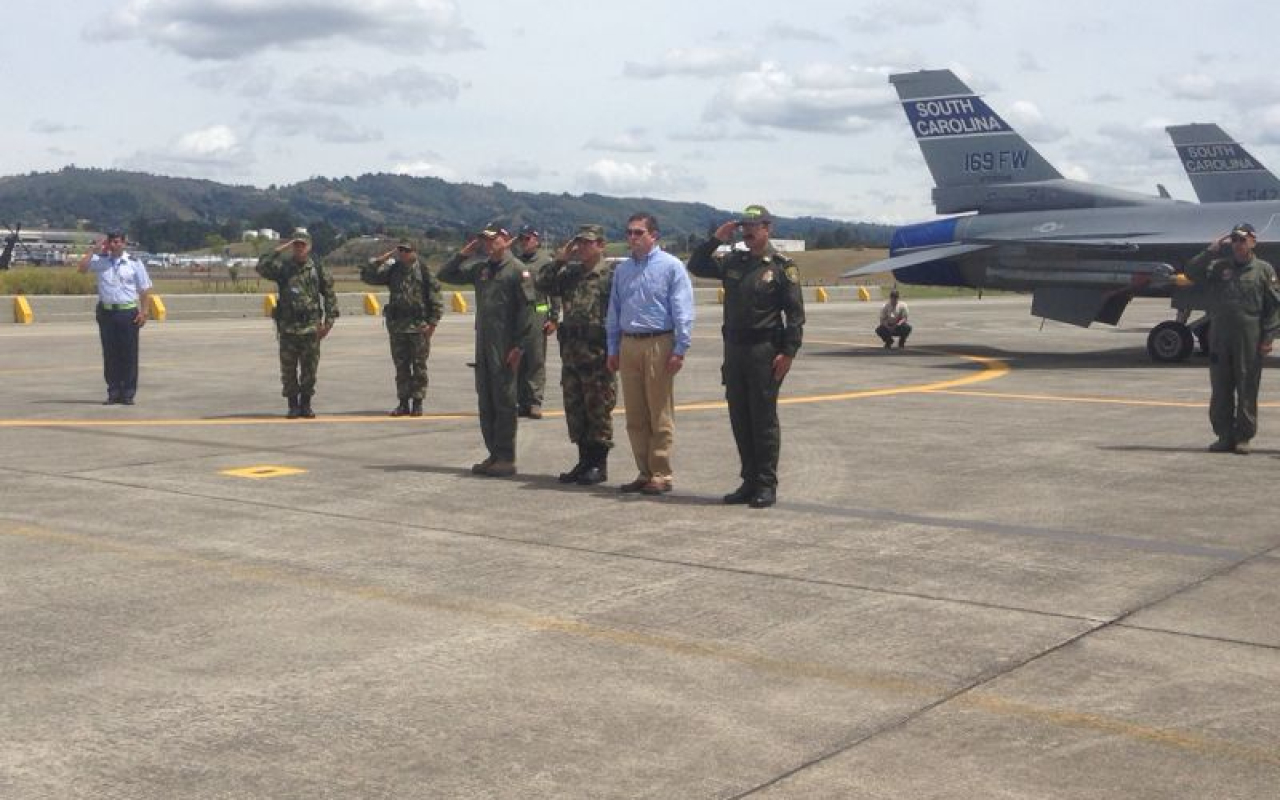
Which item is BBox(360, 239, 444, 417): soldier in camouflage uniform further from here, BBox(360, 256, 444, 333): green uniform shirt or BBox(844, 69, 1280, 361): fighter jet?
BBox(844, 69, 1280, 361): fighter jet

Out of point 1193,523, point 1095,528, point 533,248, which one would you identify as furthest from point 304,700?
point 533,248

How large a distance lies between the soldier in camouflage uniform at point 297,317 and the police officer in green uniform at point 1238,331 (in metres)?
8.04

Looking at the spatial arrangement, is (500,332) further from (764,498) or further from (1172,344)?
(1172,344)

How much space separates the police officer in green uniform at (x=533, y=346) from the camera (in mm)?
14812

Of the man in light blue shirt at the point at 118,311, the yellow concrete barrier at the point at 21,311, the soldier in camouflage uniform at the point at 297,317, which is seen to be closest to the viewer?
the soldier in camouflage uniform at the point at 297,317

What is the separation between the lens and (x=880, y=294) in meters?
59.4

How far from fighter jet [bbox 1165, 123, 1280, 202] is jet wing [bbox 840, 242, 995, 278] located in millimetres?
20724

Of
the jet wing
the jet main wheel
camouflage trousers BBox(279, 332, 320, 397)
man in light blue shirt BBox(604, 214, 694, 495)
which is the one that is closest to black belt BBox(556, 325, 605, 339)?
man in light blue shirt BBox(604, 214, 694, 495)

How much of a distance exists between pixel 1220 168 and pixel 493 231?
37.8m

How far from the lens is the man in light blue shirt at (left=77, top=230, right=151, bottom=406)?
52.2 ft

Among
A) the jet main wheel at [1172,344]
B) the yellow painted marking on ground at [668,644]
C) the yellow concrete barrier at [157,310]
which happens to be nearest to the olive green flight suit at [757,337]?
the yellow painted marking on ground at [668,644]

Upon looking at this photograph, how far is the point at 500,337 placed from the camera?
1098cm

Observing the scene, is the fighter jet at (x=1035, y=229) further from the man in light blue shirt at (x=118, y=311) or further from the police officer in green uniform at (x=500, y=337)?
the police officer in green uniform at (x=500, y=337)

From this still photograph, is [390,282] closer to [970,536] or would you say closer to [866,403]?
[866,403]
